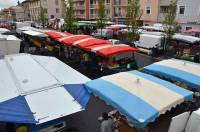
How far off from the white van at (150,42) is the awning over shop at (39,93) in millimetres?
14092

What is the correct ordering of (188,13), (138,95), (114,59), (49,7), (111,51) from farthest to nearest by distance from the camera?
(49,7)
(188,13)
(114,59)
(111,51)
(138,95)

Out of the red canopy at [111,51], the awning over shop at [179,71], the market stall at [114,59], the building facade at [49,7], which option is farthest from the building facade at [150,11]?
the building facade at [49,7]

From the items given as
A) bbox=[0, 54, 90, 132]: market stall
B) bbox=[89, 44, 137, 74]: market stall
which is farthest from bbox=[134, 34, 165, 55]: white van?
bbox=[0, 54, 90, 132]: market stall

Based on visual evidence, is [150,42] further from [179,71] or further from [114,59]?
[179,71]

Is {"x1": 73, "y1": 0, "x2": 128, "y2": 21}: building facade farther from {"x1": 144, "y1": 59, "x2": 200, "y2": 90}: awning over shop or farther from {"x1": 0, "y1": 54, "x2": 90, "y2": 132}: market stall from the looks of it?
{"x1": 0, "y1": 54, "x2": 90, "y2": 132}: market stall

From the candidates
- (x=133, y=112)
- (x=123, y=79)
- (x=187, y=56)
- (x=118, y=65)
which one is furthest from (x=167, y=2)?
(x=133, y=112)

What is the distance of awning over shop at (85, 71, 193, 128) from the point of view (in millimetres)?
6650

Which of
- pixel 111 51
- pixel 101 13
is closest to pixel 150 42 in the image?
pixel 101 13

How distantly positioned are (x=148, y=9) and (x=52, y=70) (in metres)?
30.7

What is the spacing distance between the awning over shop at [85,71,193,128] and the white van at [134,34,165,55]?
13.9 m

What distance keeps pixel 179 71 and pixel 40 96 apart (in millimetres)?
Result: 6809

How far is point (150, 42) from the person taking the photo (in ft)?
75.0

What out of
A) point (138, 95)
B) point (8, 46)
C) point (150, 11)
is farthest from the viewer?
point (150, 11)

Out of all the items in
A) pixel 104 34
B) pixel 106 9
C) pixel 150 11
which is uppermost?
pixel 106 9
